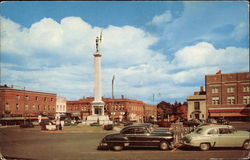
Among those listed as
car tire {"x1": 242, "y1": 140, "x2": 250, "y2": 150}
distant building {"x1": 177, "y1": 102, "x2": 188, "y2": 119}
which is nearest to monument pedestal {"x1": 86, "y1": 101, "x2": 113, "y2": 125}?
car tire {"x1": 242, "y1": 140, "x2": 250, "y2": 150}

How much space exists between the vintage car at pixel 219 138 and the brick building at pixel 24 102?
4713cm

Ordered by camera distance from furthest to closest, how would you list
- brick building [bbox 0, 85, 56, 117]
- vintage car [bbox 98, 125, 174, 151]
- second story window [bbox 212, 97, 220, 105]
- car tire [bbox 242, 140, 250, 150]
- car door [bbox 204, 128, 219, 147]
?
1. second story window [bbox 212, 97, 220, 105]
2. brick building [bbox 0, 85, 56, 117]
3. vintage car [bbox 98, 125, 174, 151]
4. car door [bbox 204, 128, 219, 147]
5. car tire [bbox 242, 140, 250, 150]

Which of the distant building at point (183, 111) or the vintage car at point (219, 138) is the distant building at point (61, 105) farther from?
the vintage car at point (219, 138)

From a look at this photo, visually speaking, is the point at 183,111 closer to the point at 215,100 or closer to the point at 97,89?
the point at 215,100


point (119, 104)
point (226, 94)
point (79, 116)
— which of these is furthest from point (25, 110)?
point (226, 94)

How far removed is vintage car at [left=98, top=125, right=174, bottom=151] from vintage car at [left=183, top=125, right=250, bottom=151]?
1387 mm

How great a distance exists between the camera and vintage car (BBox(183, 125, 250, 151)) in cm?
1374

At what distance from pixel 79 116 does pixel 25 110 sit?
21660 mm

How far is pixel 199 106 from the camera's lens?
60.4m

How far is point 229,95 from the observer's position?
188 ft

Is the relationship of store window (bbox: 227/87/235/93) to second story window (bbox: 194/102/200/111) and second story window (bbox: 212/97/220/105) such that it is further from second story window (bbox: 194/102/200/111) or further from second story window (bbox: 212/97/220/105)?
second story window (bbox: 194/102/200/111)

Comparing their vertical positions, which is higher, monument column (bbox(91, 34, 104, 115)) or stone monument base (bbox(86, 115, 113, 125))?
monument column (bbox(91, 34, 104, 115))

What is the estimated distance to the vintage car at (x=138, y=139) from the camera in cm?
1443

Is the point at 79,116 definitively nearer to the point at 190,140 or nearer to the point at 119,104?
the point at 119,104
